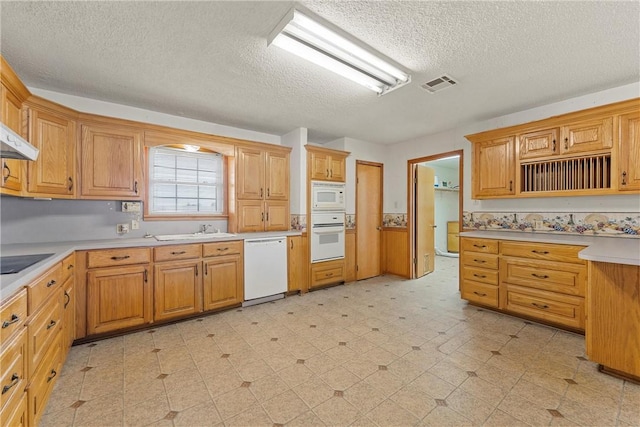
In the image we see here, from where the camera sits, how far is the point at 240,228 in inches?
155

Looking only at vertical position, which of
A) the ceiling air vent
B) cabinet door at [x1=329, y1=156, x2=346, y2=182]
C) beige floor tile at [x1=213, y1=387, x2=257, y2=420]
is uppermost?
the ceiling air vent

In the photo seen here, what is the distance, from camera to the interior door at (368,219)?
510cm

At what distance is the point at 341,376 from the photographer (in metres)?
2.09

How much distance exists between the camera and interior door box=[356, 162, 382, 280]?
5.10 metres

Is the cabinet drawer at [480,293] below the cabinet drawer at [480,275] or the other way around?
below

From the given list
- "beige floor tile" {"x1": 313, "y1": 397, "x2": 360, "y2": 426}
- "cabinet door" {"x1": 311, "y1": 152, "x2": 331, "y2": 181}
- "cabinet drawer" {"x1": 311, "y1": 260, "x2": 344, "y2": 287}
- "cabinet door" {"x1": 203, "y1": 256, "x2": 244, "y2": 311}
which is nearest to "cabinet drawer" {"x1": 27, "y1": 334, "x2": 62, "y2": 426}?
"cabinet door" {"x1": 203, "y1": 256, "x2": 244, "y2": 311}

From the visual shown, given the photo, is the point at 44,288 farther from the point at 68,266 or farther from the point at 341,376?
the point at 341,376

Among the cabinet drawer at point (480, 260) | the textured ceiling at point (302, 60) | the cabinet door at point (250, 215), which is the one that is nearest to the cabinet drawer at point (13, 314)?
the textured ceiling at point (302, 60)

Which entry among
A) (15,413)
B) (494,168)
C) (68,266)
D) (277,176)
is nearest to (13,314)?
(15,413)

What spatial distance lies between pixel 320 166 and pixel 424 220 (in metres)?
2.35

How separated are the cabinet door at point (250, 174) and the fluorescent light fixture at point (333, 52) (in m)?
2.01

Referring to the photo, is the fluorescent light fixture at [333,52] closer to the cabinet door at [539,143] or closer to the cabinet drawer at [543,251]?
the cabinet door at [539,143]

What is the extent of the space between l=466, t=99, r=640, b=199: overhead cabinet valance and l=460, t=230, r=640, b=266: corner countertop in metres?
0.50

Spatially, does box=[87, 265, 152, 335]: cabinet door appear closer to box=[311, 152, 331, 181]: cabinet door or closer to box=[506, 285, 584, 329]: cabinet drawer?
box=[311, 152, 331, 181]: cabinet door
